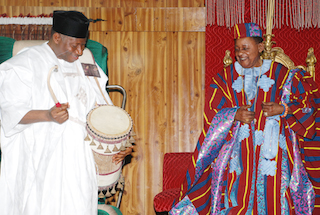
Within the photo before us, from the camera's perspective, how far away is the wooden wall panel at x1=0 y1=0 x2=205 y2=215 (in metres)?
3.66

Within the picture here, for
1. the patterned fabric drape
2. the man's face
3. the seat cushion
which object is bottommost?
the seat cushion

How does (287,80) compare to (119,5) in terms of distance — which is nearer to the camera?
(287,80)

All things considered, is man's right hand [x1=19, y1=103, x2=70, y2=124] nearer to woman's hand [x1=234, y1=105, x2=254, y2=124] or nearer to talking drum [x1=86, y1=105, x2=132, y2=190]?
talking drum [x1=86, y1=105, x2=132, y2=190]

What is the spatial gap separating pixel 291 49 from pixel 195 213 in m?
1.93

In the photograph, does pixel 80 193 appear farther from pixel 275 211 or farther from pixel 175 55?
pixel 175 55

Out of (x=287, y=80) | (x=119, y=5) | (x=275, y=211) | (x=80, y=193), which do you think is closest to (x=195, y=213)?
(x=275, y=211)

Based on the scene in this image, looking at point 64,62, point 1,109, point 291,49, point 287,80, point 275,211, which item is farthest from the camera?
point 291,49

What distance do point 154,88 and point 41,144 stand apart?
1769 mm

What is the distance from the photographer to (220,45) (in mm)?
3562

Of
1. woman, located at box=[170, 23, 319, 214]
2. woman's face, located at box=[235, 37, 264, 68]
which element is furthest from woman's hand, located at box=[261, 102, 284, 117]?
woman's face, located at box=[235, 37, 264, 68]

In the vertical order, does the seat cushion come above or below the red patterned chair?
below

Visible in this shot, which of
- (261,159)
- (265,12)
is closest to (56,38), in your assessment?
(261,159)

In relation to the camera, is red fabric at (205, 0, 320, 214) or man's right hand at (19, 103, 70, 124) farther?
red fabric at (205, 0, 320, 214)

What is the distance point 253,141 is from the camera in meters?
2.48
